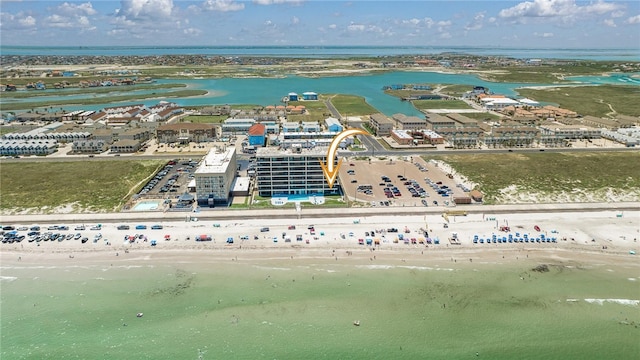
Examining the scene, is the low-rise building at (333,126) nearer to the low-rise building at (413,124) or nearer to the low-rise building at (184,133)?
the low-rise building at (413,124)

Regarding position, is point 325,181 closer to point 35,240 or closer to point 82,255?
point 82,255

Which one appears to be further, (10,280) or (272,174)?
(272,174)

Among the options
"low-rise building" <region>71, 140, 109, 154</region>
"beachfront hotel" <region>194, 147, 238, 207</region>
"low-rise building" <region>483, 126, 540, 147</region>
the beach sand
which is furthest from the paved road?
"low-rise building" <region>483, 126, 540, 147</region>

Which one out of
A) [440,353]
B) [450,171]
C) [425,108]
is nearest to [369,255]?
[440,353]

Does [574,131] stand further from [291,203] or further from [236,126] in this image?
[236,126]

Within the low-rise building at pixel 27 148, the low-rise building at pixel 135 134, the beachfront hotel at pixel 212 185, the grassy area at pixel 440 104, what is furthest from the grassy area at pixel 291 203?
the grassy area at pixel 440 104

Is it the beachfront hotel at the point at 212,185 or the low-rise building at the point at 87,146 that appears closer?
the beachfront hotel at the point at 212,185

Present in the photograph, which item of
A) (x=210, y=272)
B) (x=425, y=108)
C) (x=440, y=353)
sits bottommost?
(x=440, y=353)
